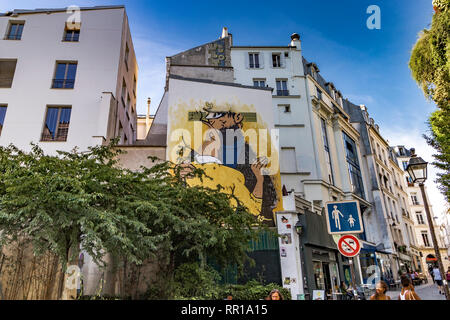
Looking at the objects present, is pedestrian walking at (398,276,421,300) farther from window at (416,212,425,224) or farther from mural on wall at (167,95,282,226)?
window at (416,212,425,224)

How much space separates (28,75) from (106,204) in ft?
45.8

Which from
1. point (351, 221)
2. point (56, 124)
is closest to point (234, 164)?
point (56, 124)

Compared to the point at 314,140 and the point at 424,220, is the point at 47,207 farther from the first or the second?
the point at 424,220

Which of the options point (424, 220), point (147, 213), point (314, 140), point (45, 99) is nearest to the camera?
point (147, 213)

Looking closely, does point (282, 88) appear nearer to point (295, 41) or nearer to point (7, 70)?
point (295, 41)

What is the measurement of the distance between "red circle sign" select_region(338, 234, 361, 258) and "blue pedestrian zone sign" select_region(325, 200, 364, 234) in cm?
20

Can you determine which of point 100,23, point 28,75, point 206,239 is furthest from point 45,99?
point 206,239

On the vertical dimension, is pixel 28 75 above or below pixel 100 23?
below

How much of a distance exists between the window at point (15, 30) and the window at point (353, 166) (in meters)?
30.0

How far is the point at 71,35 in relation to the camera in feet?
72.3

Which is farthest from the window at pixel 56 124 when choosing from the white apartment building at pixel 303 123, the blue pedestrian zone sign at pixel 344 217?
the blue pedestrian zone sign at pixel 344 217

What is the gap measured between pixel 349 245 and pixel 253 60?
25.9 m
